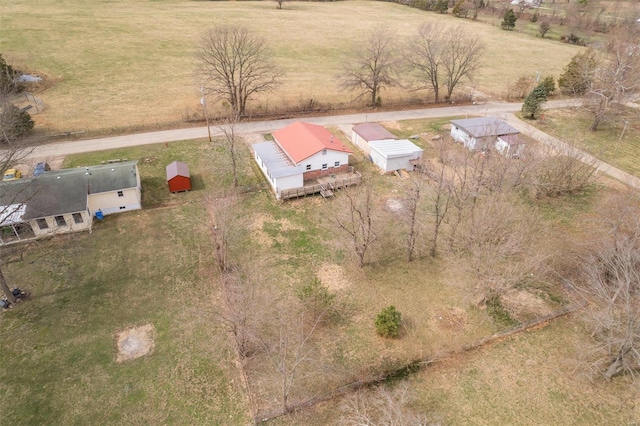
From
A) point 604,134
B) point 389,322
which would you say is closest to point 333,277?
point 389,322

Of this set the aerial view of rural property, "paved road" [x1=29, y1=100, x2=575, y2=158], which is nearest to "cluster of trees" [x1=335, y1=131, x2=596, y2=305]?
the aerial view of rural property

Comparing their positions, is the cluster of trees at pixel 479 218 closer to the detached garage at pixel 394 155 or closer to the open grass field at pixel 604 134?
the detached garage at pixel 394 155

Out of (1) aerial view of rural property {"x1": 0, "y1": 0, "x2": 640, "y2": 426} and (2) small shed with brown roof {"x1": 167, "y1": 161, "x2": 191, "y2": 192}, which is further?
(2) small shed with brown roof {"x1": 167, "y1": 161, "x2": 191, "y2": 192}

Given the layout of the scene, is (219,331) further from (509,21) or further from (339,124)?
(509,21)

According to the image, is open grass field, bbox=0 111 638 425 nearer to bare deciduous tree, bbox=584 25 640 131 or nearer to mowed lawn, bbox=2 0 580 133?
mowed lawn, bbox=2 0 580 133

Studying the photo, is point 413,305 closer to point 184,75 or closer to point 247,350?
point 247,350

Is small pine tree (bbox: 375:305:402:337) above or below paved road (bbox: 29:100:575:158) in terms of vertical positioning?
below

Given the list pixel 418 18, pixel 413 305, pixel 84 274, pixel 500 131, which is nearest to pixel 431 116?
pixel 500 131
